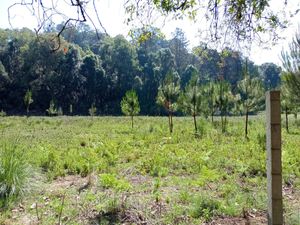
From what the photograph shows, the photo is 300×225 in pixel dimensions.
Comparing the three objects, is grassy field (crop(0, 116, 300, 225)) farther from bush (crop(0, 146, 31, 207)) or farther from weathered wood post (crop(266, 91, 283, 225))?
weathered wood post (crop(266, 91, 283, 225))

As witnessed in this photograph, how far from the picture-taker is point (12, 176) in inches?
224

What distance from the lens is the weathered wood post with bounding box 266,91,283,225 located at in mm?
2492

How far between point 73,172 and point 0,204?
322cm

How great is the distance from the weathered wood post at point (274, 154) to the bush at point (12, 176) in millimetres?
4277

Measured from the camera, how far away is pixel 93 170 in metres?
8.50

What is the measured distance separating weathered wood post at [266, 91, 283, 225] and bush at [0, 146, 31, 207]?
428 cm

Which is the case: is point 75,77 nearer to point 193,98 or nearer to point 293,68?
point 193,98

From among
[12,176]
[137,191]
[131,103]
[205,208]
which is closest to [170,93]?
[131,103]

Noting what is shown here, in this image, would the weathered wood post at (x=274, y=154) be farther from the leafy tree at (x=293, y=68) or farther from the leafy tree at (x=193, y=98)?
the leafy tree at (x=193, y=98)

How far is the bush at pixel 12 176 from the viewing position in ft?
18.2

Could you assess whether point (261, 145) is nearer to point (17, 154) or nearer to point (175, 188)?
point (175, 188)

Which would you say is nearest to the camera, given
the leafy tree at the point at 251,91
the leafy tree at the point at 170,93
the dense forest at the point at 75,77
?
the leafy tree at the point at 251,91

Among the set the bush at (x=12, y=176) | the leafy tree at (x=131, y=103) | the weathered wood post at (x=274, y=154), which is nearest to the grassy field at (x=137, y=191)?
the bush at (x=12, y=176)

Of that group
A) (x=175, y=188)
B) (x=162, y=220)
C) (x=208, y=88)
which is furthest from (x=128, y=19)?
(x=208, y=88)
